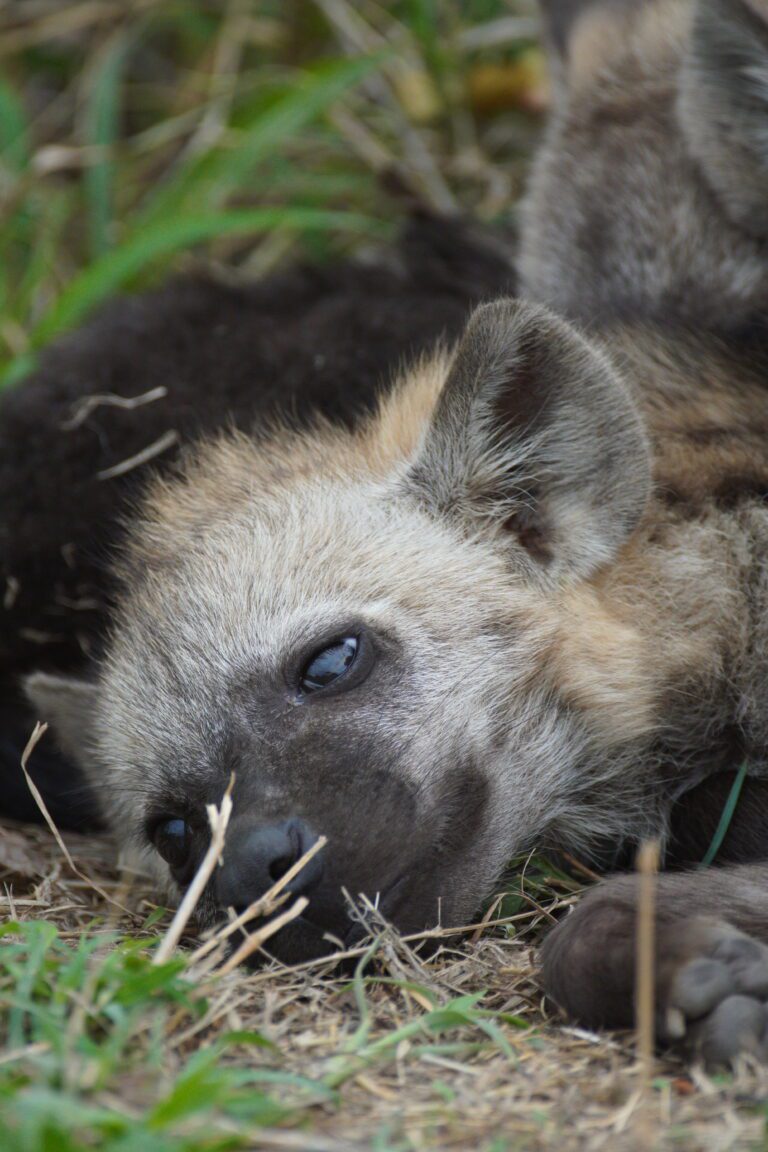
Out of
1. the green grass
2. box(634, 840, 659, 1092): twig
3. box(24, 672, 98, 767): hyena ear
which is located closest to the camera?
the green grass

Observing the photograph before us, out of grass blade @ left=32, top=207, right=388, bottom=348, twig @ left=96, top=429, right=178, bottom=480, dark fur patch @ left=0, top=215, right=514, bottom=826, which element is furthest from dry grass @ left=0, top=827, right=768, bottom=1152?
grass blade @ left=32, top=207, right=388, bottom=348

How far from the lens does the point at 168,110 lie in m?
7.09

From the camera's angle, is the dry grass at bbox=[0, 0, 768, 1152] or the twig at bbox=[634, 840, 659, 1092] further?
the twig at bbox=[634, 840, 659, 1092]

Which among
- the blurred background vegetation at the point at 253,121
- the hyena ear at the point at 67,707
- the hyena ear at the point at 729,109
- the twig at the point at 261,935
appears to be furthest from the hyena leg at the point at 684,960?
the blurred background vegetation at the point at 253,121

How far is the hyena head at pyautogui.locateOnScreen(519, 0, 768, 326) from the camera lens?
448 cm

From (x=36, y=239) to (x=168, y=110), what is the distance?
1316 mm

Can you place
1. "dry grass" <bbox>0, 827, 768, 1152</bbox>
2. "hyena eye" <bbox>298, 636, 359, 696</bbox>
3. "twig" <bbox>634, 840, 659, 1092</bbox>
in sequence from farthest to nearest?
"hyena eye" <bbox>298, 636, 359, 696</bbox>
"twig" <bbox>634, 840, 659, 1092</bbox>
"dry grass" <bbox>0, 827, 768, 1152</bbox>

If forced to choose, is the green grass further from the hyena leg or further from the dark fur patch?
the dark fur patch

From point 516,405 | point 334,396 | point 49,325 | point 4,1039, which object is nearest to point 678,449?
point 516,405

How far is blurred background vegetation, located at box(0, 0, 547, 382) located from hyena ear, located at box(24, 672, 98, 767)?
240 centimetres

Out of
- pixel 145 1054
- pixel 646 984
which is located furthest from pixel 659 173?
pixel 145 1054

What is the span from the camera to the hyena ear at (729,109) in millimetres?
4453

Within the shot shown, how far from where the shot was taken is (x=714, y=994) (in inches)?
96.8

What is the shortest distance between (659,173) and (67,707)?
8.67ft
